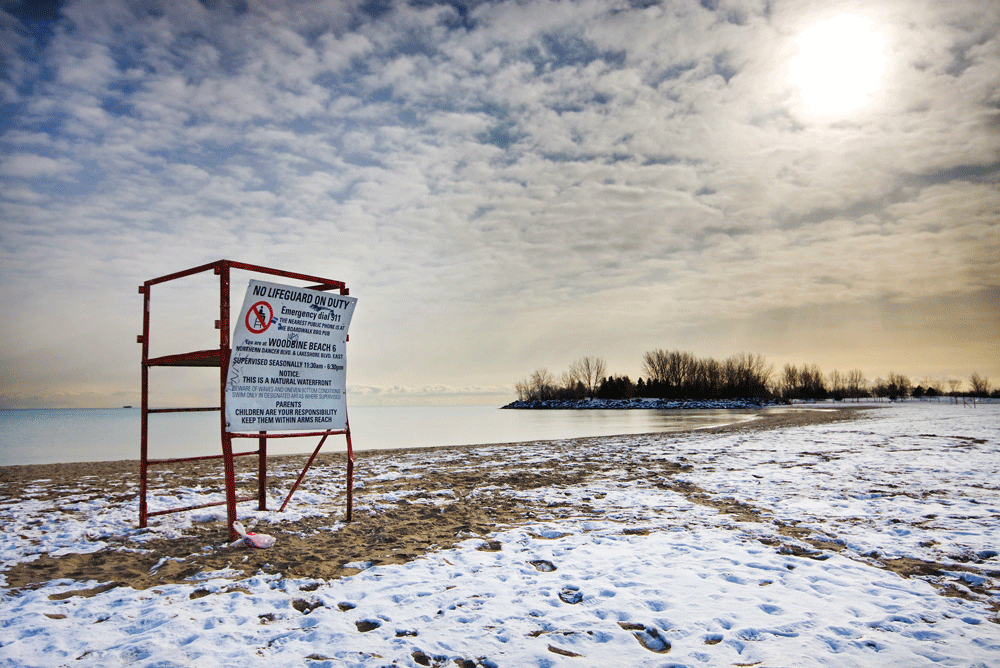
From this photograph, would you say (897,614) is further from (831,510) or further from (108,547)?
(108,547)

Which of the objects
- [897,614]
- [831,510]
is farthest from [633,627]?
[831,510]

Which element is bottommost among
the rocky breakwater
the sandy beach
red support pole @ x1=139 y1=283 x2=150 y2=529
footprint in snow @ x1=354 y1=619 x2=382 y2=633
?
the rocky breakwater

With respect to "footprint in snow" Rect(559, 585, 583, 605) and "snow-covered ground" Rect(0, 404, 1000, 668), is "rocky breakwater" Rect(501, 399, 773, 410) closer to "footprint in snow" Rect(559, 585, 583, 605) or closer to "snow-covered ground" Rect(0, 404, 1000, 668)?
"snow-covered ground" Rect(0, 404, 1000, 668)

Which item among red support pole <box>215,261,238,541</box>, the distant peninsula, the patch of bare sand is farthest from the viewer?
the distant peninsula

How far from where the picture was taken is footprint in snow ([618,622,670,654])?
146 inches

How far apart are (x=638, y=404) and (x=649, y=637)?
113505 millimetres

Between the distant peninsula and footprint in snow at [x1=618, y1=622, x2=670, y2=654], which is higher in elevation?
footprint in snow at [x1=618, y1=622, x2=670, y2=654]

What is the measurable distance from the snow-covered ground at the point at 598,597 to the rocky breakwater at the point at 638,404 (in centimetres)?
8615

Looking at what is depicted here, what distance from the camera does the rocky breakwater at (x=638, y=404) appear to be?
98.8 metres

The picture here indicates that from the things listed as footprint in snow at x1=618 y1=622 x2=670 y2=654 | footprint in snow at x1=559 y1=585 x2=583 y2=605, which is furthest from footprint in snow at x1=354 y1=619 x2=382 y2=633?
footprint in snow at x1=618 y1=622 x2=670 y2=654

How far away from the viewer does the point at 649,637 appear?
12.6 ft

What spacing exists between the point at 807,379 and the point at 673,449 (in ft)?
495

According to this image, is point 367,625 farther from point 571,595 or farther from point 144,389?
point 144,389

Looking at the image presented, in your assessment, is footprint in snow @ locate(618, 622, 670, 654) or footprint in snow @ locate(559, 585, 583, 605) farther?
footprint in snow @ locate(559, 585, 583, 605)
